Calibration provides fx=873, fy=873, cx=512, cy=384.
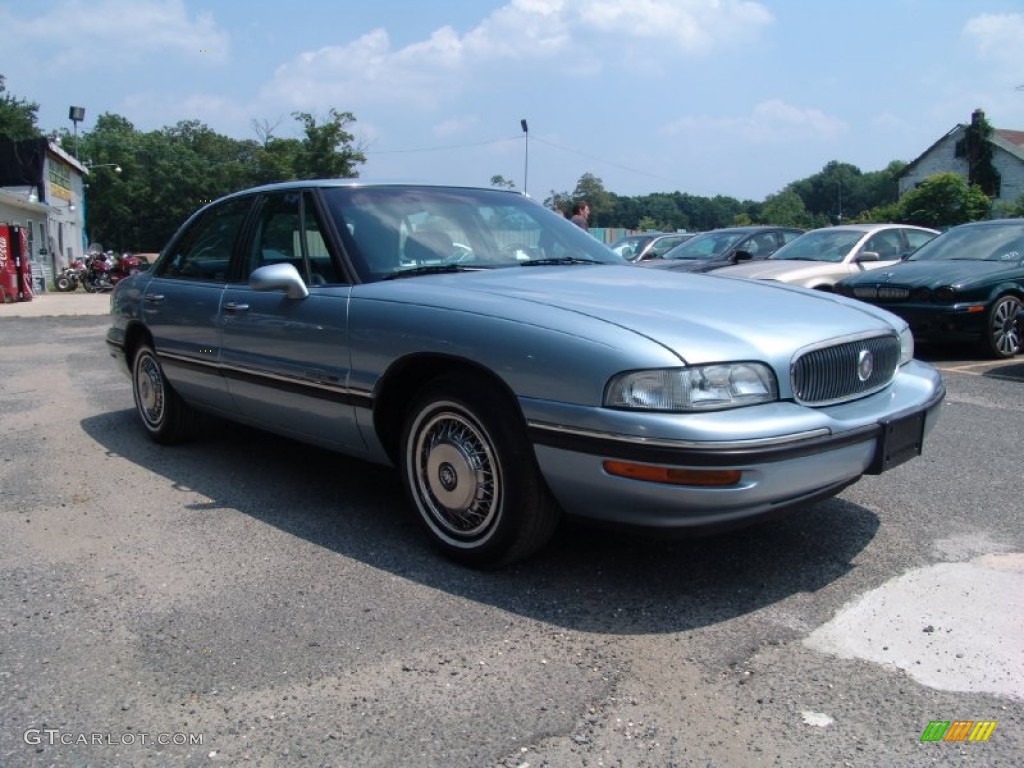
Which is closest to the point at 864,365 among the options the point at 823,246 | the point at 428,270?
the point at 428,270

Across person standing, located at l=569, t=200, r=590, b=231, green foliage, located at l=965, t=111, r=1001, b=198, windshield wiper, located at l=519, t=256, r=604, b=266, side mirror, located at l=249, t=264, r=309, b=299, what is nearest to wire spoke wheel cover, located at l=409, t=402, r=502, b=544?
side mirror, located at l=249, t=264, r=309, b=299

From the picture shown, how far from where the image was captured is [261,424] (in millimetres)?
4496

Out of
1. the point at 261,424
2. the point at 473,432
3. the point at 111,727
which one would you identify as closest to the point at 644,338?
the point at 473,432

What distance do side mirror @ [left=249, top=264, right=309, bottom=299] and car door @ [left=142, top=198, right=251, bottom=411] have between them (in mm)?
831

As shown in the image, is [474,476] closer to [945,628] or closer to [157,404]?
[945,628]

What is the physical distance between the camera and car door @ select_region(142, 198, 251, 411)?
185 inches

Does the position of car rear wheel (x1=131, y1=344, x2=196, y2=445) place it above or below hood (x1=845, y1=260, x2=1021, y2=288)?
below

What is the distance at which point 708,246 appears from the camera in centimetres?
1362

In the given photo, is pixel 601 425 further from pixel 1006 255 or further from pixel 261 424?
pixel 1006 255

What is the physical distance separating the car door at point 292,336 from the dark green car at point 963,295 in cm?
656

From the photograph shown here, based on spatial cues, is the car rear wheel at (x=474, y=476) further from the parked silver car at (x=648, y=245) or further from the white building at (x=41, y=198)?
the white building at (x=41, y=198)

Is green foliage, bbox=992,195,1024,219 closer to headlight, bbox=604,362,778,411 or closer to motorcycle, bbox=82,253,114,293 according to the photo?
motorcycle, bbox=82,253,114,293

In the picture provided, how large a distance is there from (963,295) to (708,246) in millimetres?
5527

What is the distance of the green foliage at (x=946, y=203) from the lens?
105ft
